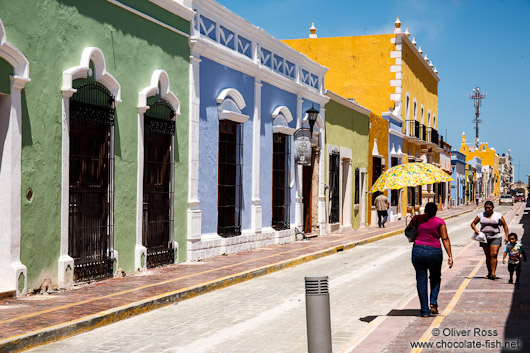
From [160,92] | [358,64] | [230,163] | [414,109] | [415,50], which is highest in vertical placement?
[415,50]

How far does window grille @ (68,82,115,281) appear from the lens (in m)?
11.5

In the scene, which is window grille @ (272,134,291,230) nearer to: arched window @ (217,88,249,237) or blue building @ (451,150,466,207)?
arched window @ (217,88,249,237)

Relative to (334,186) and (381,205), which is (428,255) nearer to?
(334,186)

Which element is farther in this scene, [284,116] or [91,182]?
[284,116]

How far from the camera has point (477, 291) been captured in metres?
11.2

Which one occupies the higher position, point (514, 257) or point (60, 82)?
point (60, 82)

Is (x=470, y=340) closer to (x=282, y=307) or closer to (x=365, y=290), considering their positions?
(x=282, y=307)

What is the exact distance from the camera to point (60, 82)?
432 inches

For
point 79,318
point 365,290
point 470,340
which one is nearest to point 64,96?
point 79,318

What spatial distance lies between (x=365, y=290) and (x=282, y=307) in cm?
234

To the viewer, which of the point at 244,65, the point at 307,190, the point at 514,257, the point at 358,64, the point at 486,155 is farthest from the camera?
the point at 486,155

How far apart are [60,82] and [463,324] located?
693 centimetres

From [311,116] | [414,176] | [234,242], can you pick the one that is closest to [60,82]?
[234,242]

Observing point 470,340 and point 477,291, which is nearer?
point 470,340
